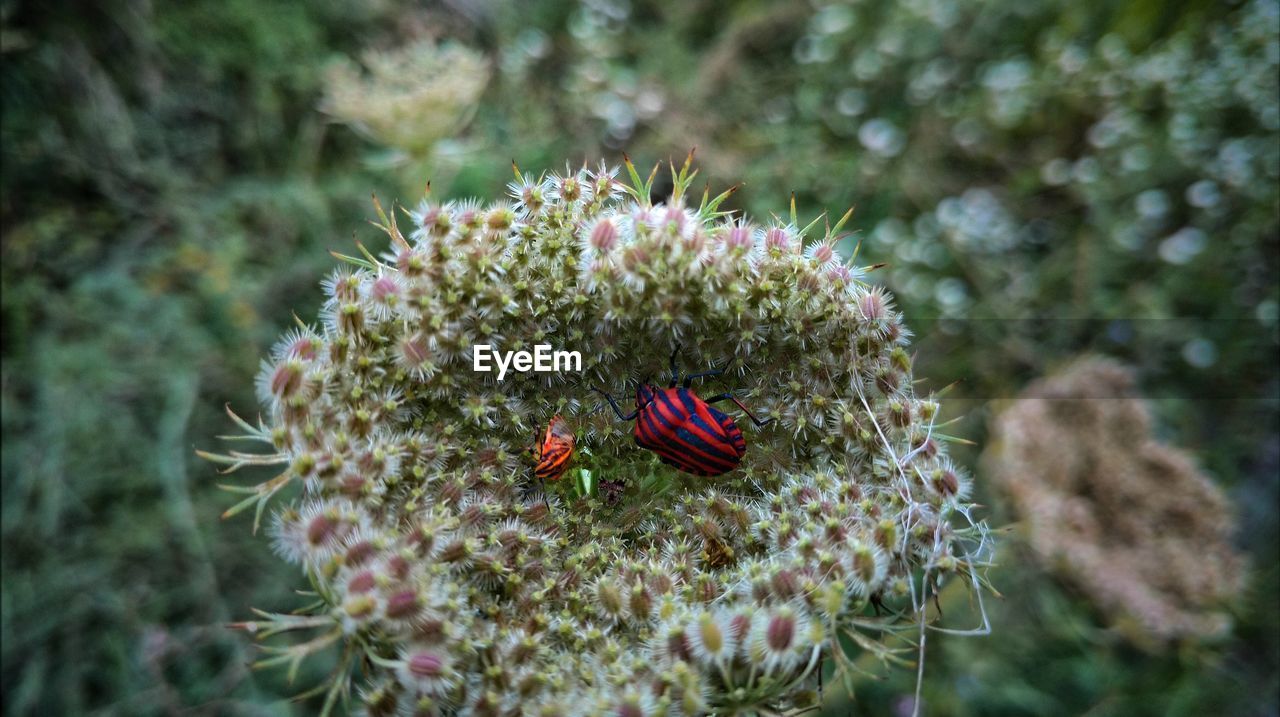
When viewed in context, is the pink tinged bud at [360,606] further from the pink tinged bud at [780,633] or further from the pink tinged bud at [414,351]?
the pink tinged bud at [780,633]

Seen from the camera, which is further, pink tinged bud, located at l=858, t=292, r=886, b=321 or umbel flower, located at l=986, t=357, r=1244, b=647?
umbel flower, located at l=986, t=357, r=1244, b=647

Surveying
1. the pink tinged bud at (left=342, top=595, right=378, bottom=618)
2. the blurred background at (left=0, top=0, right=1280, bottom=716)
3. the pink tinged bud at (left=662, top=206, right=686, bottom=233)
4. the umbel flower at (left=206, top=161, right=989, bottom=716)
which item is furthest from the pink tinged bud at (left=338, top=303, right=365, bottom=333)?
the blurred background at (left=0, top=0, right=1280, bottom=716)

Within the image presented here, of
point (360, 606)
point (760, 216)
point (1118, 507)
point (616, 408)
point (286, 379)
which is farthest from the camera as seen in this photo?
point (760, 216)

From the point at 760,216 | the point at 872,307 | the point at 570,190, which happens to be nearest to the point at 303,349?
the point at 570,190

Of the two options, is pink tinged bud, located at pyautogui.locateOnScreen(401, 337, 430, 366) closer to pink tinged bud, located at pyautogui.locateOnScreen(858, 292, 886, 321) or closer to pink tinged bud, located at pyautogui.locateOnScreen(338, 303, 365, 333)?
pink tinged bud, located at pyautogui.locateOnScreen(338, 303, 365, 333)

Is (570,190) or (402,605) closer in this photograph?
(402,605)

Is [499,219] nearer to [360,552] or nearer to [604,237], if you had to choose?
[604,237]

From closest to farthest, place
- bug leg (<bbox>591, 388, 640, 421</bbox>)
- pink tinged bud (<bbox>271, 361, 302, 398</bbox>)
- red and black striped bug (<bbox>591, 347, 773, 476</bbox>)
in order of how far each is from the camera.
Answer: pink tinged bud (<bbox>271, 361, 302, 398</bbox>)
red and black striped bug (<bbox>591, 347, 773, 476</bbox>)
bug leg (<bbox>591, 388, 640, 421</bbox>)

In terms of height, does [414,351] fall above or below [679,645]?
above
